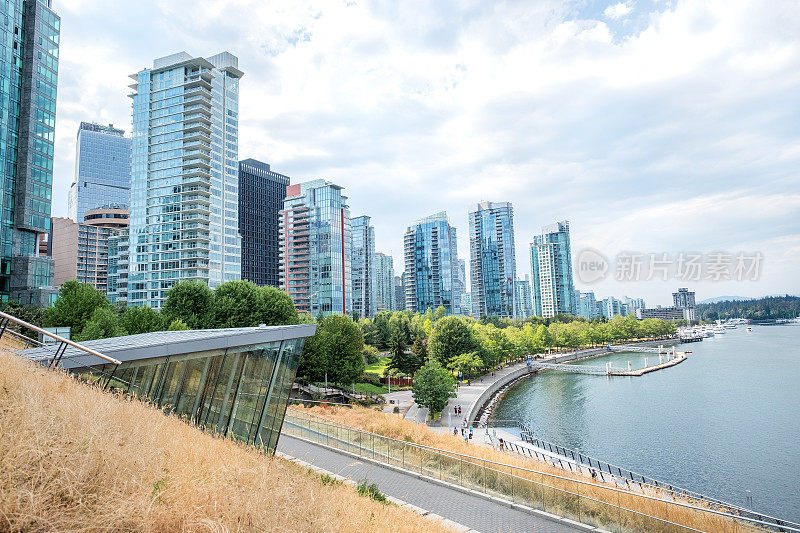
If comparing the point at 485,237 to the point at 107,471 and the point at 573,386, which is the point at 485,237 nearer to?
the point at 573,386

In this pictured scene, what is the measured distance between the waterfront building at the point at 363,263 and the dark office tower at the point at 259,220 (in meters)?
26.0

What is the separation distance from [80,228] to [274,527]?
5897 inches

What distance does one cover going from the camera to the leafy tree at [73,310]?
41.2m

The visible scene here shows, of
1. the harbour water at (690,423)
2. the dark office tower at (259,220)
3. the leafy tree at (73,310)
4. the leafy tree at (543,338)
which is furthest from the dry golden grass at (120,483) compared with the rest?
the dark office tower at (259,220)

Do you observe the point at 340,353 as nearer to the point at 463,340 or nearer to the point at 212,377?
the point at 463,340

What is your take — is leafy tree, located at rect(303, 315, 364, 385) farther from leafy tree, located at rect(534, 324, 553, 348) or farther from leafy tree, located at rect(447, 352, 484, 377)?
leafy tree, located at rect(534, 324, 553, 348)

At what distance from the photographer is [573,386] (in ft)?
204

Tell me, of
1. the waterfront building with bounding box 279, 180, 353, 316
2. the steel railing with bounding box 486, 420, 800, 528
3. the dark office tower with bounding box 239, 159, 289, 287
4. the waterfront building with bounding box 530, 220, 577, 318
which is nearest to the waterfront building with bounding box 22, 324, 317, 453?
the steel railing with bounding box 486, 420, 800, 528

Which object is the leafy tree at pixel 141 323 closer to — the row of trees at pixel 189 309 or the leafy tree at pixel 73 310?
the row of trees at pixel 189 309

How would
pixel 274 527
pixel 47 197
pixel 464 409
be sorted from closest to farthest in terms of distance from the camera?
pixel 274 527 < pixel 464 409 < pixel 47 197

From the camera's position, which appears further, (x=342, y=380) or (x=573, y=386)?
(x=573, y=386)

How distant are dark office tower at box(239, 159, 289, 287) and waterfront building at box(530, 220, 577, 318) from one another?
103889 millimetres

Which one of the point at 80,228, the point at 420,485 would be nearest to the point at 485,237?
the point at 80,228

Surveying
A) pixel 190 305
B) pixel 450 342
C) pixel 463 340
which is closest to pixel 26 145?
pixel 190 305
